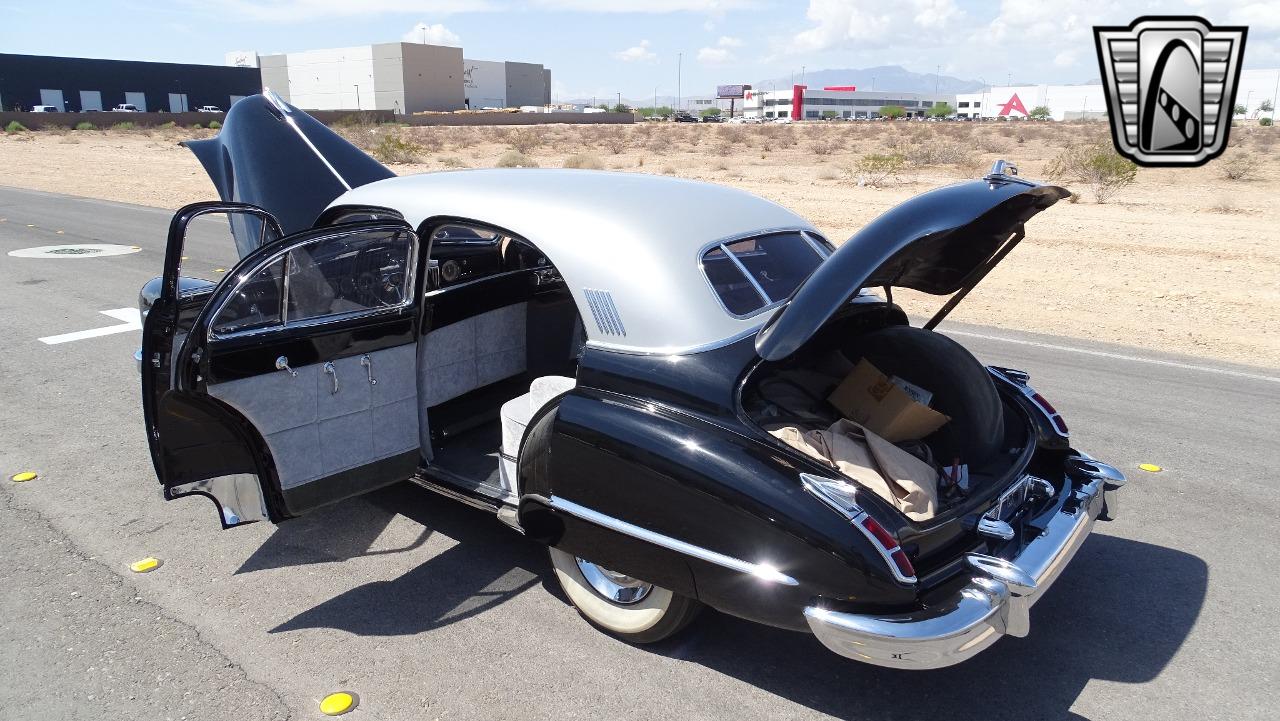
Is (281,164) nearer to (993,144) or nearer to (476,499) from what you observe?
(476,499)

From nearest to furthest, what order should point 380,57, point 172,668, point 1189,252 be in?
point 172,668 < point 1189,252 < point 380,57

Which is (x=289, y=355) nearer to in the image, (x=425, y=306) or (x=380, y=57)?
(x=425, y=306)

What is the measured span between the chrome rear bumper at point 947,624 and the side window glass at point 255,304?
2.44 metres

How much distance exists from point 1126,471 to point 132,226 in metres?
15.6

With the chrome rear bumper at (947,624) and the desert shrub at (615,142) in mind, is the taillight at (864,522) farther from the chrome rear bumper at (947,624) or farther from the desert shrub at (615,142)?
the desert shrub at (615,142)

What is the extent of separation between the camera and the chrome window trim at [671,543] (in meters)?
2.90

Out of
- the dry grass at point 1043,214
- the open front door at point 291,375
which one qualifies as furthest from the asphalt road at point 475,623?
the dry grass at point 1043,214

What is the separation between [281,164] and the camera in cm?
636

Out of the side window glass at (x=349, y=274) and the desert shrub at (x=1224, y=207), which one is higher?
the side window glass at (x=349, y=274)

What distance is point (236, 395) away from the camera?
357 cm

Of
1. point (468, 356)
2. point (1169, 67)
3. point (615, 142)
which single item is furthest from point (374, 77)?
point (468, 356)

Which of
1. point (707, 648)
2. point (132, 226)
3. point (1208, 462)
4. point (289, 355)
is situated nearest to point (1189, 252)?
point (1208, 462)

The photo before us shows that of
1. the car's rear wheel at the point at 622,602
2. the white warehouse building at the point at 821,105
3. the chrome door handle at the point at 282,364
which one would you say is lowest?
the car's rear wheel at the point at 622,602

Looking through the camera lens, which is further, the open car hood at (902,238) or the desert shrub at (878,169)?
the desert shrub at (878,169)
